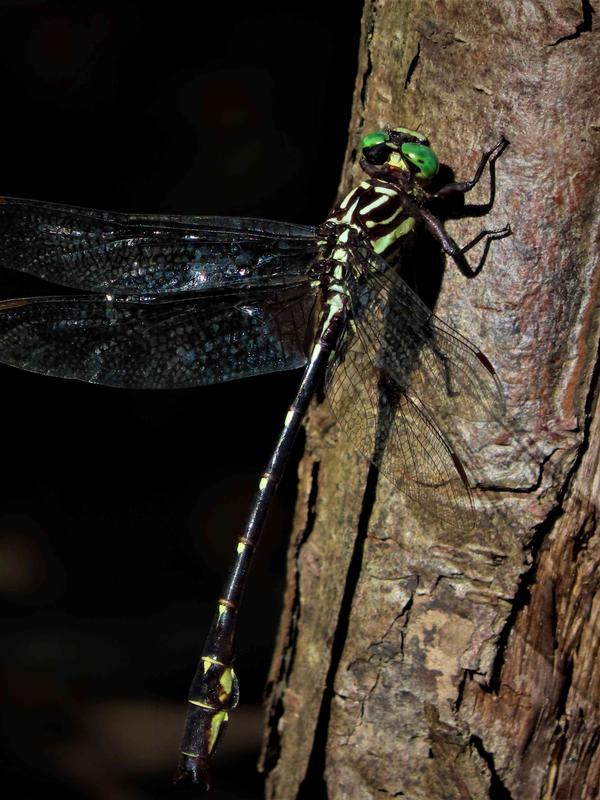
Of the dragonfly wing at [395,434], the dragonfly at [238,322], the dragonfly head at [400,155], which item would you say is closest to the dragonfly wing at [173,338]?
the dragonfly at [238,322]

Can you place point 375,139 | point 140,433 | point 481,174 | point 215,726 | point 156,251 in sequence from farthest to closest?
point 140,433
point 156,251
point 215,726
point 375,139
point 481,174

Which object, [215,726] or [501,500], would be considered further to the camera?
[215,726]

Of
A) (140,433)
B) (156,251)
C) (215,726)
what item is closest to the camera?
(215,726)

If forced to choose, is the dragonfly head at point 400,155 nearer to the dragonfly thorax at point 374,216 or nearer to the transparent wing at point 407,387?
the dragonfly thorax at point 374,216

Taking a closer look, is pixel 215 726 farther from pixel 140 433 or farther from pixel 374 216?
pixel 140 433

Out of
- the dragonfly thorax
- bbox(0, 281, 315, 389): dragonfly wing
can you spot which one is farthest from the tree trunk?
bbox(0, 281, 315, 389): dragonfly wing

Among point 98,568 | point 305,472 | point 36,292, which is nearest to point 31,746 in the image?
point 98,568

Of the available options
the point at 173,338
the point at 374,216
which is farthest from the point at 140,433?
the point at 374,216

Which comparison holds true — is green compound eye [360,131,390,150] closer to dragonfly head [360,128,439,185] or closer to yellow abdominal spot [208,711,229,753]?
Result: dragonfly head [360,128,439,185]
